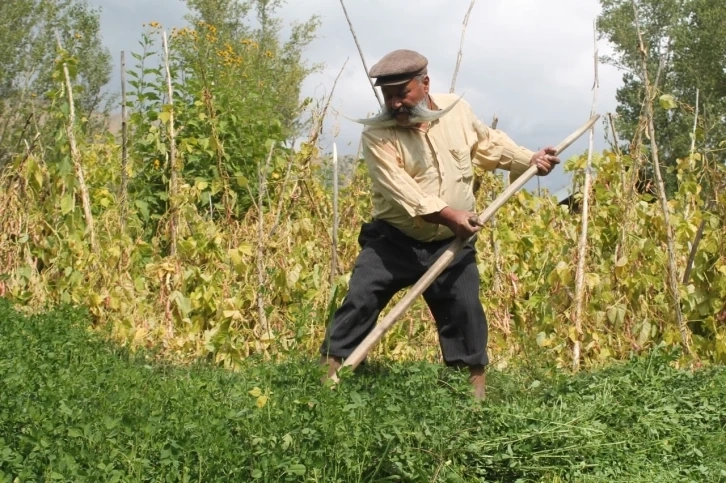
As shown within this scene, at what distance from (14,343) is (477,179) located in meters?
3.32

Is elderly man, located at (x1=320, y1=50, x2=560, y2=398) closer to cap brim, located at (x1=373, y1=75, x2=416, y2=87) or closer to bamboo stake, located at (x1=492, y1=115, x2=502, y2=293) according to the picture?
cap brim, located at (x1=373, y1=75, x2=416, y2=87)

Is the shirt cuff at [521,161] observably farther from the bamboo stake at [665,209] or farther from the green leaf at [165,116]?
the green leaf at [165,116]

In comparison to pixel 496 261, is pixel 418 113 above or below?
above

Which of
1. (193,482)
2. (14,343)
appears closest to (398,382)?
(193,482)

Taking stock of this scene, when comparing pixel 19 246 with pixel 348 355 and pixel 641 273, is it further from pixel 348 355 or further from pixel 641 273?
pixel 641 273

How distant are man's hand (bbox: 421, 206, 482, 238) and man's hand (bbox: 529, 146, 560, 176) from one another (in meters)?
0.51

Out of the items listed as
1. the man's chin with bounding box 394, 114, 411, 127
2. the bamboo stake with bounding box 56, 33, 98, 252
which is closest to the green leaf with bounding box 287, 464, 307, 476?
the man's chin with bounding box 394, 114, 411, 127

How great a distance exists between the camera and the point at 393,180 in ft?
14.8

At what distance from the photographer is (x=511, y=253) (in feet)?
23.5

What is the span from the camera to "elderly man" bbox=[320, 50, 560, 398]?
14.8ft

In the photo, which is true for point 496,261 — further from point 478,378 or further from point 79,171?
point 79,171

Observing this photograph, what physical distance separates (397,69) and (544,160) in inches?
33.8

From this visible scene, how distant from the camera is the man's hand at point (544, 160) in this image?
4.79m

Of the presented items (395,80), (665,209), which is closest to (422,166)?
(395,80)
